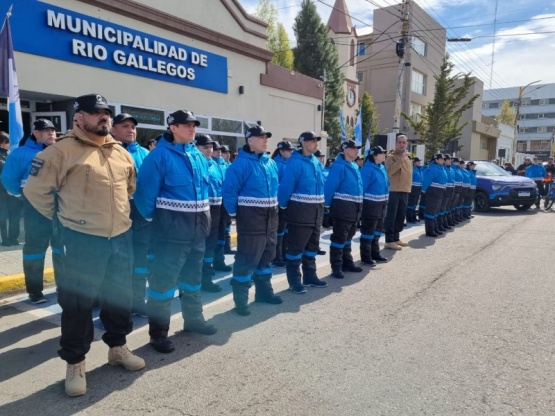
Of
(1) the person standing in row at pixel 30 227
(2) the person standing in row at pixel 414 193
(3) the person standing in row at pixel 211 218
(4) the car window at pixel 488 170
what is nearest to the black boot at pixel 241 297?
(3) the person standing in row at pixel 211 218

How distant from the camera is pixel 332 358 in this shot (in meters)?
3.62

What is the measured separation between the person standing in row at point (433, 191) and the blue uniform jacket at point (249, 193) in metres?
6.03

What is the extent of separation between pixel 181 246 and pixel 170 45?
32.3ft

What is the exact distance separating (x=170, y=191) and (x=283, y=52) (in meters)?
33.3

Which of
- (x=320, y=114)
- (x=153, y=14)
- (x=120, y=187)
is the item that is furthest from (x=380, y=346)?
(x=320, y=114)

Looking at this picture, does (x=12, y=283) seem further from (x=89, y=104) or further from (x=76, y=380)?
(x=89, y=104)

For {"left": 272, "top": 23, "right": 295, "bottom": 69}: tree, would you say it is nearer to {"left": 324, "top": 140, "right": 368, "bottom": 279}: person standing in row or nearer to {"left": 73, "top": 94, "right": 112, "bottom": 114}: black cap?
{"left": 324, "top": 140, "right": 368, "bottom": 279}: person standing in row

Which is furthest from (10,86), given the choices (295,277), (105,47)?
(295,277)

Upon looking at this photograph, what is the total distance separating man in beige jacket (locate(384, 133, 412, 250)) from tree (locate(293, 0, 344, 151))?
23.8 meters

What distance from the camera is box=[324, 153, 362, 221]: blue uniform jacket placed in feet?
20.1

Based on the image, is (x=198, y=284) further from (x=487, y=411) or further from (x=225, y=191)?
(x=487, y=411)

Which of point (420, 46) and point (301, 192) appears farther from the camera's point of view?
point (420, 46)

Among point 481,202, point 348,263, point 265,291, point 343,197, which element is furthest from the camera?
point 481,202

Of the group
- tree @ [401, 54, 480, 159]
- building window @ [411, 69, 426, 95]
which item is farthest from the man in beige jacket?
building window @ [411, 69, 426, 95]
